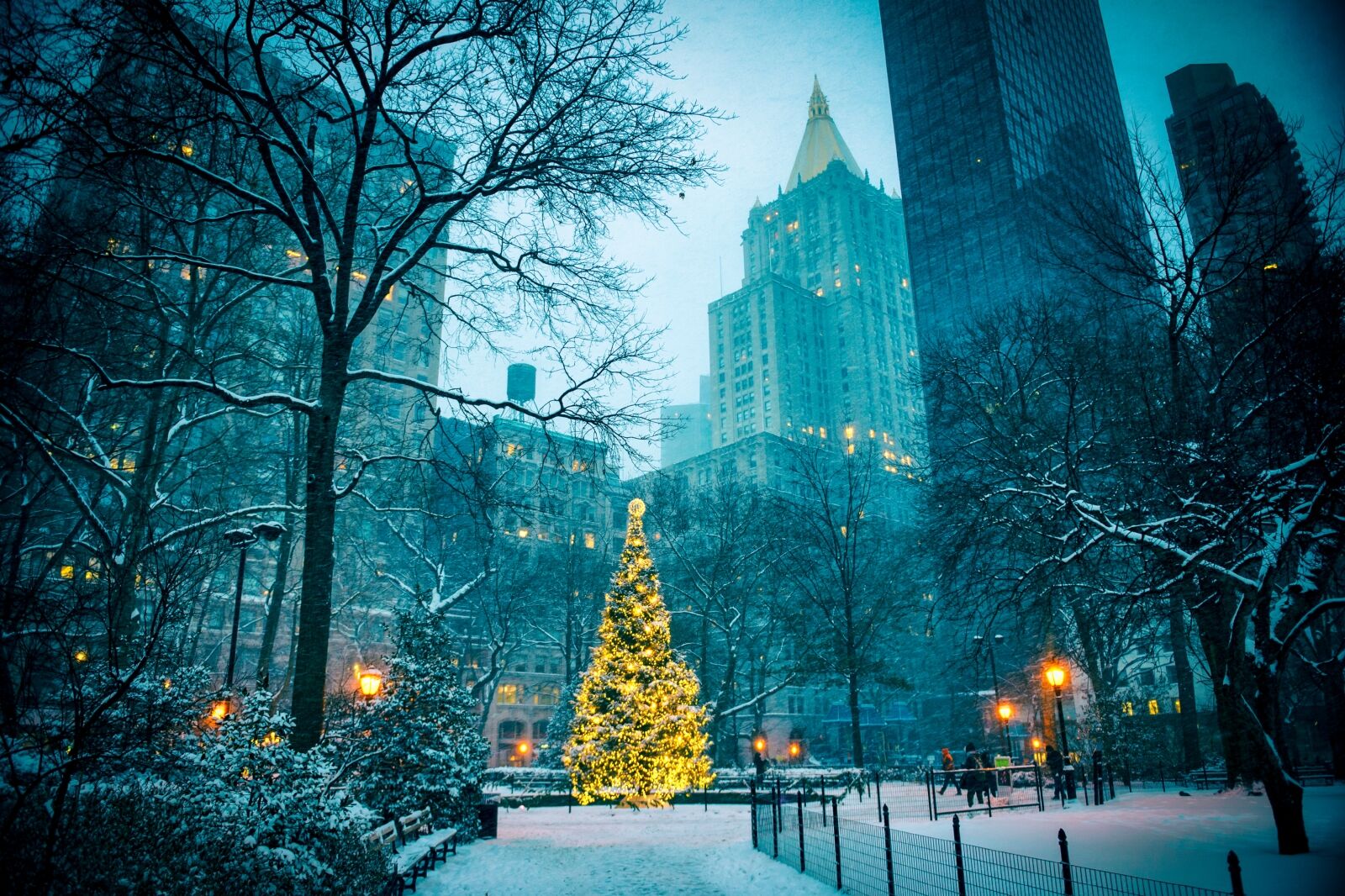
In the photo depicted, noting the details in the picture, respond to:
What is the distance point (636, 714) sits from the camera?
24.9m

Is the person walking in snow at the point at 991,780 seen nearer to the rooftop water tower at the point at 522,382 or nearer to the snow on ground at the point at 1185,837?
the snow on ground at the point at 1185,837

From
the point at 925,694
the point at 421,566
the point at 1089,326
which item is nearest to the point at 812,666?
the point at 1089,326

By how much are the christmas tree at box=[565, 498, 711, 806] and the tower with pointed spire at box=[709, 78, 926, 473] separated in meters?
103

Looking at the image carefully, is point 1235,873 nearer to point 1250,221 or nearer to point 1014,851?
point 1014,851

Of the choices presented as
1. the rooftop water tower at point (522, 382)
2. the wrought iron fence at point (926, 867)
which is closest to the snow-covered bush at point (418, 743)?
the wrought iron fence at point (926, 867)

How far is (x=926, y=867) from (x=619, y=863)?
19.8ft

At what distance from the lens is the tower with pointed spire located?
14638 centimetres

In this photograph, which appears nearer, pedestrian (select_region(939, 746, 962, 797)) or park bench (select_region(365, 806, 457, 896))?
park bench (select_region(365, 806, 457, 896))

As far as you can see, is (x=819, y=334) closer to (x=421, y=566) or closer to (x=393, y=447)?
(x=421, y=566)

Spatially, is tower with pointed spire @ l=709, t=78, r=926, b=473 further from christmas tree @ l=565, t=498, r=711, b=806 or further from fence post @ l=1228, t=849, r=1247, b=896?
fence post @ l=1228, t=849, r=1247, b=896

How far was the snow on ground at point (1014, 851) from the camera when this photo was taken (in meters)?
8.70

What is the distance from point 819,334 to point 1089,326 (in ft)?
419

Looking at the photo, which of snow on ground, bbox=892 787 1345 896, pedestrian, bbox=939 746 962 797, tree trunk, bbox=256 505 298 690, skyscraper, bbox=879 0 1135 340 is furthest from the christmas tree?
skyscraper, bbox=879 0 1135 340

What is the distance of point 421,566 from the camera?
162 ft
